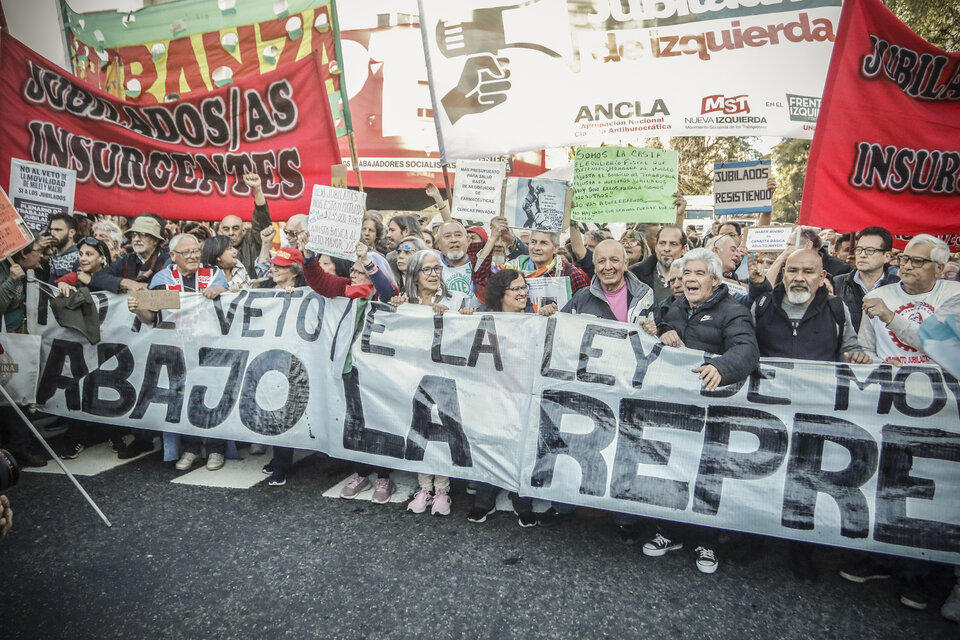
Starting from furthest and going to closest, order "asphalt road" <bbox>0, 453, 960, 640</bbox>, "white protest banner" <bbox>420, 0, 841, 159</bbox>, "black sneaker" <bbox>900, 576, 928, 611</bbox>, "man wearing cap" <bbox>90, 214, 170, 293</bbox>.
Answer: "man wearing cap" <bbox>90, 214, 170, 293</bbox> → "white protest banner" <bbox>420, 0, 841, 159</bbox> → "black sneaker" <bbox>900, 576, 928, 611</bbox> → "asphalt road" <bbox>0, 453, 960, 640</bbox>

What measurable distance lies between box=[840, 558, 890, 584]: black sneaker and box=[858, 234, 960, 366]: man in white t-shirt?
47.6 inches

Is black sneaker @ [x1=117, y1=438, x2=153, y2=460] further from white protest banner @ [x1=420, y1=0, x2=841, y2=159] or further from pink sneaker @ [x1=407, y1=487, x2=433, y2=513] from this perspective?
white protest banner @ [x1=420, y1=0, x2=841, y2=159]

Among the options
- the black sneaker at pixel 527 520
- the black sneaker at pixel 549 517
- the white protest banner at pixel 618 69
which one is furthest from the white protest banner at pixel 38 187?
the black sneaker at pixel 549 517

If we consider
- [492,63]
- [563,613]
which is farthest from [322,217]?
[563,613]

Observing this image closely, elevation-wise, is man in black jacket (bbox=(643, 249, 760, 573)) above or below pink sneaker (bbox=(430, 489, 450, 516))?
above

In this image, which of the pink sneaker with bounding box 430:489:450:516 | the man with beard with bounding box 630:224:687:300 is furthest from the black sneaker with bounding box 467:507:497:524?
the man with beard with bounding box 630:224:687:300

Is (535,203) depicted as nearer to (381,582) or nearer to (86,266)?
(381,582)

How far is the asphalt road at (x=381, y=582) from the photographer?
8.84 ft

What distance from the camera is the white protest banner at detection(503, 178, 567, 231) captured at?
181 inches

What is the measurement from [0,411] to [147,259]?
5.69 ft

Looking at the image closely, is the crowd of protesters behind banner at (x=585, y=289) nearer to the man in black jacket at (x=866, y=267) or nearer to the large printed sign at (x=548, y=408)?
the man in black jacket at (x=866, y=267)

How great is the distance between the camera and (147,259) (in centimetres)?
548

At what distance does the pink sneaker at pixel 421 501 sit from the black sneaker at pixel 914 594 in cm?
275

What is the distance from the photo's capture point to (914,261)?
12.2ft
